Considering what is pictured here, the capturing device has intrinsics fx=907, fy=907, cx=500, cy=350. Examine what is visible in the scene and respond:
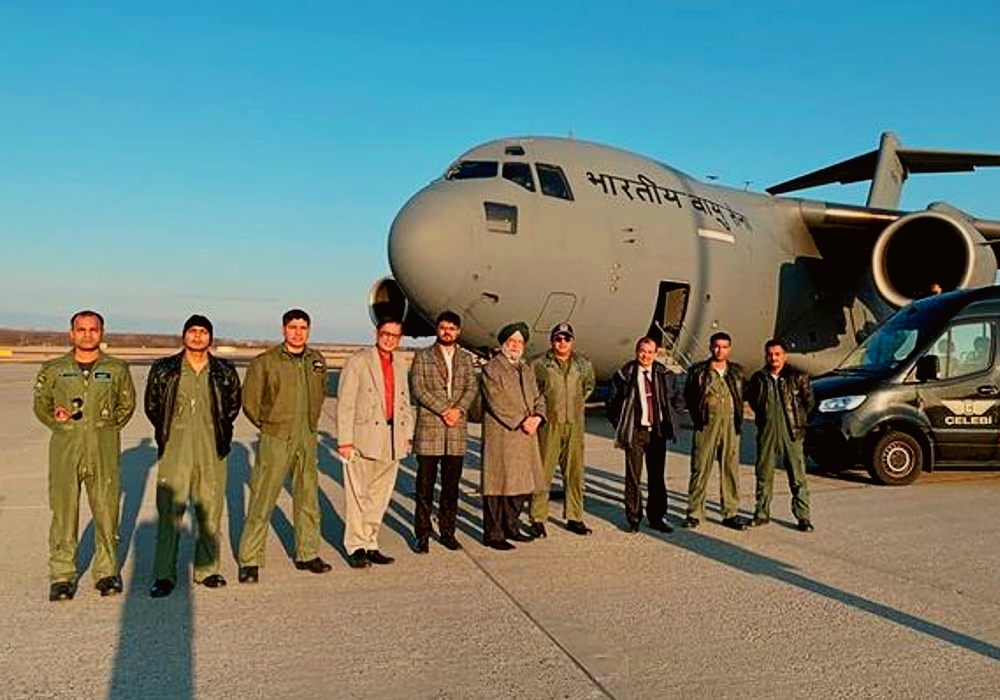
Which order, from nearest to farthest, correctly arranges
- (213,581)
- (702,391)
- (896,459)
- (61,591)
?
(61,591) → (213,581) → (702,391) → (896,459)

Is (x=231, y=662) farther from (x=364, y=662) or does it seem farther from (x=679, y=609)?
(x=679, y=609)

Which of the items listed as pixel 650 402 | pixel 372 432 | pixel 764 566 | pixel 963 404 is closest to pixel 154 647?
pixel 372 432

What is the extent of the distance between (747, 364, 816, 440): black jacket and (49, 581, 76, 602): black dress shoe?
5.32 metres

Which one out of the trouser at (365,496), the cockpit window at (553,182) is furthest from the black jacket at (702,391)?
the cockpit window at (553,182)

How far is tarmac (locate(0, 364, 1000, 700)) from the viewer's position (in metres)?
3.76

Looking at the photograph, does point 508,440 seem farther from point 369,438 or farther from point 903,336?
point 903,336

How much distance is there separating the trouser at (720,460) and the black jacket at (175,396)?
12.2 feet

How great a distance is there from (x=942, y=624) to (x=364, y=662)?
2916 millimetres

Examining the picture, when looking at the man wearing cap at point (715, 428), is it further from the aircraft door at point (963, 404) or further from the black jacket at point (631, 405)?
the aircraft door at point (963, 404)

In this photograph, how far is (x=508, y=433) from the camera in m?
6.67

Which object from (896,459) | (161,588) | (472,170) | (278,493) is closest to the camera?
(161,588)

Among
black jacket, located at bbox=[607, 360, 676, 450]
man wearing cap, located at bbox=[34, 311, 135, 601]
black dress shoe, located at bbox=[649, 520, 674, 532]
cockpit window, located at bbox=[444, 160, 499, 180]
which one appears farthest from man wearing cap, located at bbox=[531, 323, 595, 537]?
cockpit window, located at bbox=[444, 160, 499, 180]

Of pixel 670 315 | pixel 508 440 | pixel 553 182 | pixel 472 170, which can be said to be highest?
pixel 472 170

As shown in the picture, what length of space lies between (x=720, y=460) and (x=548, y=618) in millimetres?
3319
